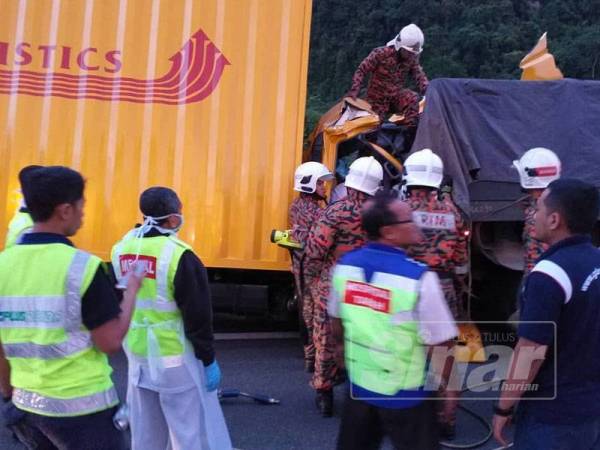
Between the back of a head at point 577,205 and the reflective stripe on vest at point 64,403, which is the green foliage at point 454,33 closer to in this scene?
the back of a head at point 577,205

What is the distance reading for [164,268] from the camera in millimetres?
3158

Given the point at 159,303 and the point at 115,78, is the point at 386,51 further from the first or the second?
the point at 159,303

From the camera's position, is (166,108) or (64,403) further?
(166,108)

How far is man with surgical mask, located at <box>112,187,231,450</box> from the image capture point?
3.17 m

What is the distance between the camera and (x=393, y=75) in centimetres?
716

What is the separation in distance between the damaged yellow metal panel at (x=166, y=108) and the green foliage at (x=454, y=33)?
500 inches

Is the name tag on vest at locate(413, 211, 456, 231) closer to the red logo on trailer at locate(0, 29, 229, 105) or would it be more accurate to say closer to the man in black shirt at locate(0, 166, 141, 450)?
the man in black shirt at locate(0, 166, 141, 450)

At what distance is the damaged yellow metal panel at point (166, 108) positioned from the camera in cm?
596

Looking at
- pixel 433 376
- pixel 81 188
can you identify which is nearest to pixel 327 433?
pixel 433 376

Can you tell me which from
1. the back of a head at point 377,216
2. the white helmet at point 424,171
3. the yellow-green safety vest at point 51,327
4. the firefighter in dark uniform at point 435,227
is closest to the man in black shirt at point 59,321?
the yellow-green safety vest at point 51,327

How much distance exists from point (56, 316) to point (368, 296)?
111 cm

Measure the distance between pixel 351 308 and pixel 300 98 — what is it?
12.3 ft

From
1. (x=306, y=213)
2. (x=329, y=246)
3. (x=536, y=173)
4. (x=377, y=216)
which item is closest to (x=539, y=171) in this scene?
(x=536, y=173)

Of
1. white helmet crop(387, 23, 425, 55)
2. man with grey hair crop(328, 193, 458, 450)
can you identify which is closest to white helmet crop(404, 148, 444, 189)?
man with grey hair crop(328, 193, 458, 450)
